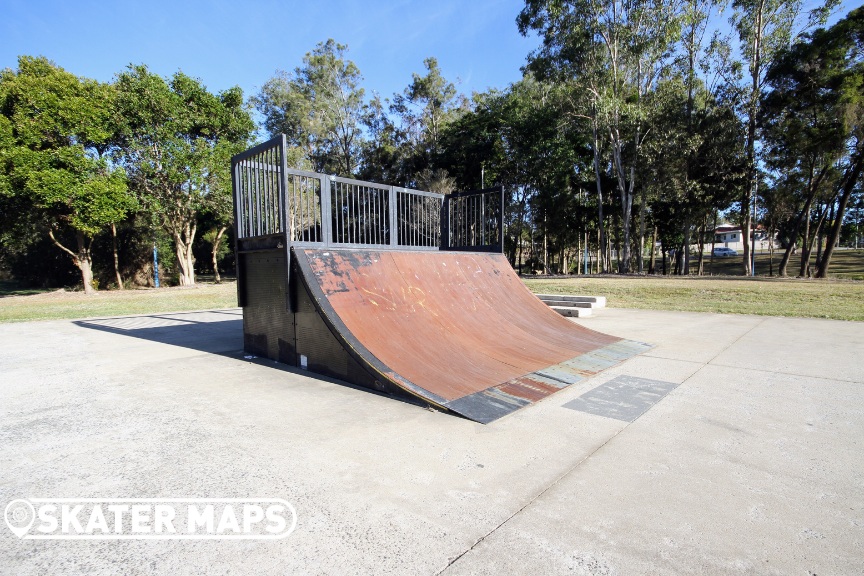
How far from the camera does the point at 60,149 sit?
15508 millimetres

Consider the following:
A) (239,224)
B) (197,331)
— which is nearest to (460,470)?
(239,224)

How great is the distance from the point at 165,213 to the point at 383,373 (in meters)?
20.2

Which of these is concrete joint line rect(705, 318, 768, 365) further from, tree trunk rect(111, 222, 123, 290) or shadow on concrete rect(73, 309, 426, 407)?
tree trunk rect(111, 222, 123, 290)

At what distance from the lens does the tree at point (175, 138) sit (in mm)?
17953

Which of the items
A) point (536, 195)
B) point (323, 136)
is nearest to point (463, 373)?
point (536, 195)

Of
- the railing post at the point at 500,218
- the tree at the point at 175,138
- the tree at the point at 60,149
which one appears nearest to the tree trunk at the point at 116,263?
the tree at the point at 175,138

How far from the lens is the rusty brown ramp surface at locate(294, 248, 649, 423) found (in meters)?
3.64

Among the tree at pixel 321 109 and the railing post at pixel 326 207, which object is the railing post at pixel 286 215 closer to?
the railing post at pixel 326 207

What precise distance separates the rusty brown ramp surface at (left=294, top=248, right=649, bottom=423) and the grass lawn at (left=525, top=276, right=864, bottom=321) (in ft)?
18.8

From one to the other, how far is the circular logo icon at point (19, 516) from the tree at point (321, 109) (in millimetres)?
31507

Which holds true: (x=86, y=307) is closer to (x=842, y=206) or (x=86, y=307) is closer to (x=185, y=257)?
(x=185, y=257)

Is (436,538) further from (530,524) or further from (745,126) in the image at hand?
(745,126)

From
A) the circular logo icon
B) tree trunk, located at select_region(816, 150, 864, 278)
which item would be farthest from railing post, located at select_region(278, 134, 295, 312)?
tree trunk, located at select_region(816, 150, 864, 278)

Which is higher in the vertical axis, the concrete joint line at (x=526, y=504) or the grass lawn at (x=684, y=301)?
the grass lawn at (x=684, y=301)
